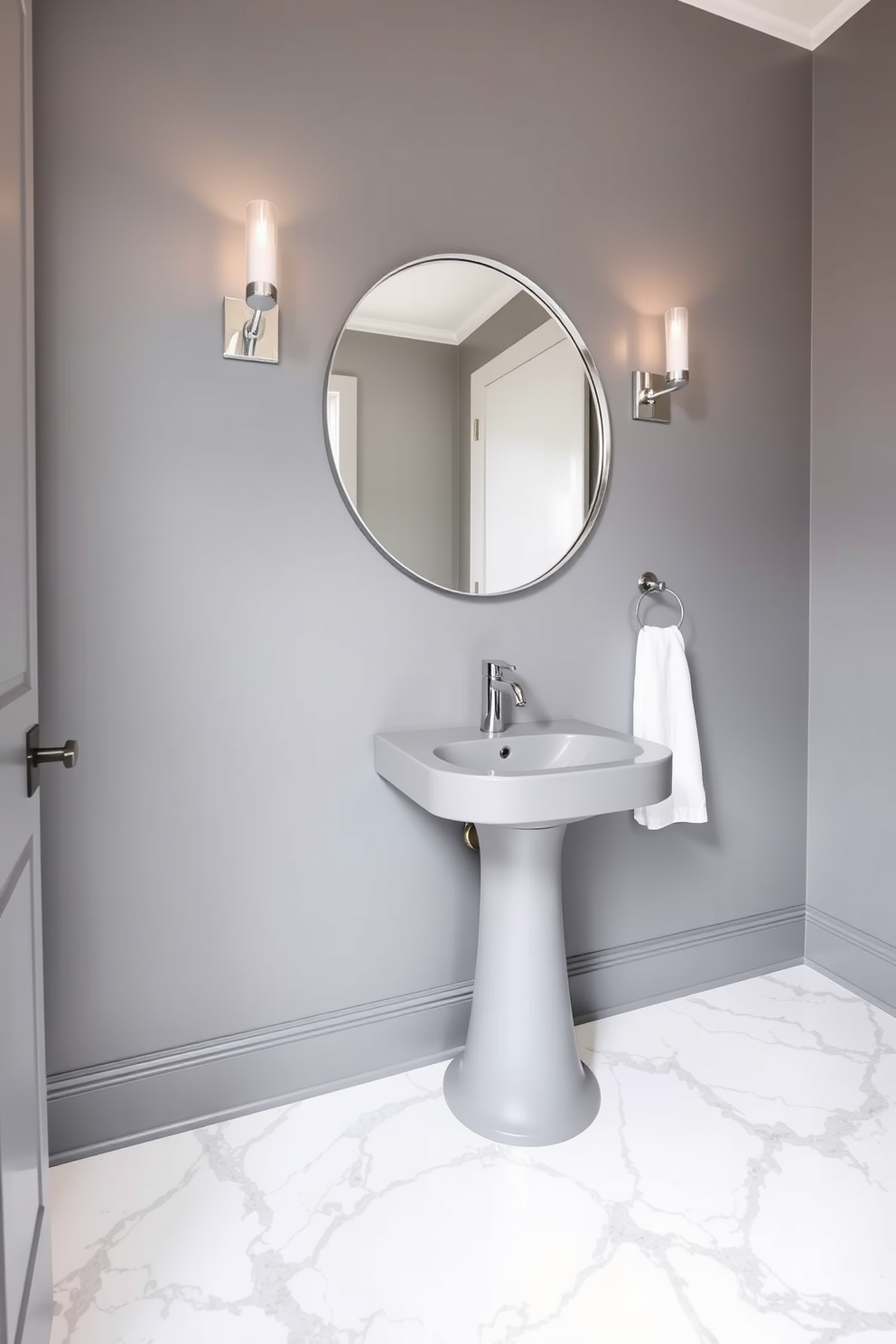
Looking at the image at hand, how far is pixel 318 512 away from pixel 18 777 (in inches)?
34.3

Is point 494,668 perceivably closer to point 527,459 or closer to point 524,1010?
point 527,459

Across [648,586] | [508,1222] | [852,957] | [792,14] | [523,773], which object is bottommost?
[508,1222]

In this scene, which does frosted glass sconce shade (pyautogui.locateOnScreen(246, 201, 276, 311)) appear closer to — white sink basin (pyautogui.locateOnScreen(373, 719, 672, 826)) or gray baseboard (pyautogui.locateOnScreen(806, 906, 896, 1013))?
white sink basin (pyautogui.locateOnScreen(373, 719, 672, 826))

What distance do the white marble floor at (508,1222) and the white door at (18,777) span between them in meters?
0.24

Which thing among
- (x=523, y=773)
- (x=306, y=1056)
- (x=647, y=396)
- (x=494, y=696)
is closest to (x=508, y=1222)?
(x=306, y=1056)

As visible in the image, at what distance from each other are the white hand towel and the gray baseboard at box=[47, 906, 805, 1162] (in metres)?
0.39

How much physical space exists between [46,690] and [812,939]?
212 cm

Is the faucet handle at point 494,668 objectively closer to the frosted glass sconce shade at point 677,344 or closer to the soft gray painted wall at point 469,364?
the soft gray painted wall at point 469,364

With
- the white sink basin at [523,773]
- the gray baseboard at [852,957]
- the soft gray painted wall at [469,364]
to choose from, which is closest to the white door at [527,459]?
the soft gray painted wall at [469,364]

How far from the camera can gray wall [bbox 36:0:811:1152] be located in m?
1.44

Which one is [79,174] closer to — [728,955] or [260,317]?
[260,317]

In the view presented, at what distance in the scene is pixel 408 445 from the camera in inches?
66.5

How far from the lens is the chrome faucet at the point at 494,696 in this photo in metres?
1.69

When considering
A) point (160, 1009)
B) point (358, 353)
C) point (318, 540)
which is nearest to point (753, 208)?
point (358, 353)
